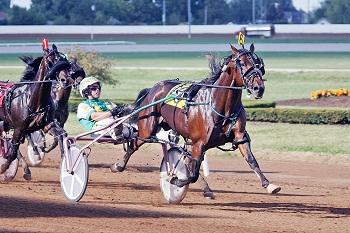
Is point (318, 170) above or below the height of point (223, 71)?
below

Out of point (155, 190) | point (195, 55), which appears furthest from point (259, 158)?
point (195, 55)

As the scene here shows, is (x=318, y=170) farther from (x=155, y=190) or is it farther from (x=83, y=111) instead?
(x=83, y=111)

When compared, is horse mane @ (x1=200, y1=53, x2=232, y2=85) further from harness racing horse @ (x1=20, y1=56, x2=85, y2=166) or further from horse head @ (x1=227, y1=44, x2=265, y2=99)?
harness racing horse @ (x1=20, y1=56, x2=85, y2=166)

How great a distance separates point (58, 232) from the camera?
9281 mm

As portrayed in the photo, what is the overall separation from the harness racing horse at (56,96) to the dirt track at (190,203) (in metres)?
0.28

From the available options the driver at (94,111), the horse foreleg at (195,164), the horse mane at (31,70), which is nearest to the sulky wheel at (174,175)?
the horse foreleg at (195,164)

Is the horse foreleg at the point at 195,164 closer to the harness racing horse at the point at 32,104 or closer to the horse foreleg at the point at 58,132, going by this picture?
the horse foreleg at the point at 58,132

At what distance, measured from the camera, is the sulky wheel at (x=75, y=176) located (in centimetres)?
1150

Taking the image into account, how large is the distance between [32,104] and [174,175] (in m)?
2.08

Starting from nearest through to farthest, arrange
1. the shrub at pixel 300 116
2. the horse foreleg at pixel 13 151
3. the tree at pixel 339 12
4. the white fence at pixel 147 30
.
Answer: the horse foreleg at pixel 13 151
the shrub at pixel 300 116
the white fence at pixel 147 30
the tree at pixel 339 12

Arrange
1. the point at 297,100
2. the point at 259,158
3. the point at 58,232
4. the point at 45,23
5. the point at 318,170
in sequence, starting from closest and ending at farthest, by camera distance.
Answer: the point at 58,232 → the point at 318,170 → the point at 259,158 → the point at 297,100 → the point at 45,23

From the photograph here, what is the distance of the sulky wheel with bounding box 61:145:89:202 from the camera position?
1150 cm

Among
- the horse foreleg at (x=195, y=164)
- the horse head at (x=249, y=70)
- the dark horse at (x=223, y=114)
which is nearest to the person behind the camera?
the horse head at (x=249, y=70)

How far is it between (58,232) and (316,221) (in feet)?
8.55
